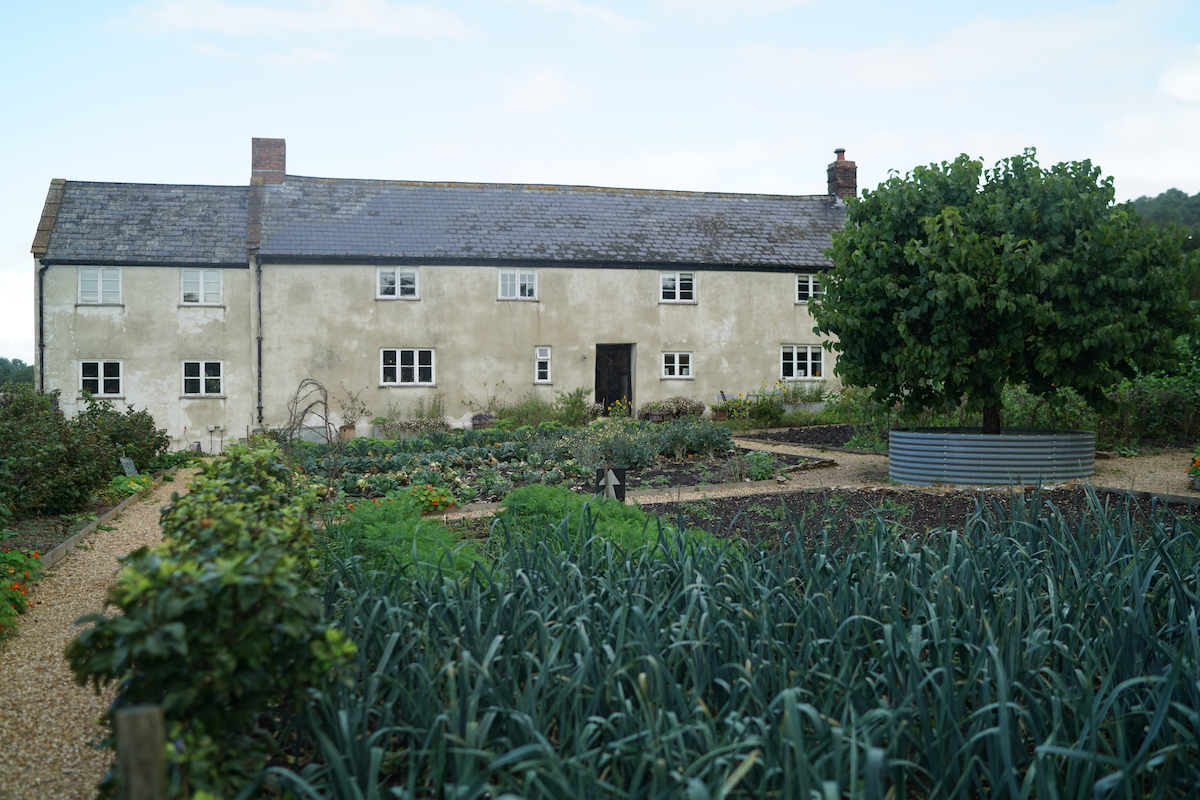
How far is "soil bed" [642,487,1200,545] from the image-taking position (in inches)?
248

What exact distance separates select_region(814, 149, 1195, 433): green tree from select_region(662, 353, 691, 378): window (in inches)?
497

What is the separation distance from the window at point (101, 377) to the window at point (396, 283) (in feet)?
20.2

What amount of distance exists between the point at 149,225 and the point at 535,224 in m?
9.26

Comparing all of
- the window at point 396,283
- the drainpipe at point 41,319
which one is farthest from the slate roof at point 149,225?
the window at point 396,283

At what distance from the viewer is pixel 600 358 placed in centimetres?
2259

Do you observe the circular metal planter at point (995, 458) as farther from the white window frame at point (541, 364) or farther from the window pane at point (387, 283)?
the window pane at point (387, 283)

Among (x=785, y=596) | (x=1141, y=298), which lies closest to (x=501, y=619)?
(x=785, y=596)

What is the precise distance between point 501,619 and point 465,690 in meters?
0.67

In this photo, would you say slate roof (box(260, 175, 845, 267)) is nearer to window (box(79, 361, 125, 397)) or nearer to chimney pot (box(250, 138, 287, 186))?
chimney pot (box(250, 138, 287, 186))

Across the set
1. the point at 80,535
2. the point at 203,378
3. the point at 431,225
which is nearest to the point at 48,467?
the point at 80,535


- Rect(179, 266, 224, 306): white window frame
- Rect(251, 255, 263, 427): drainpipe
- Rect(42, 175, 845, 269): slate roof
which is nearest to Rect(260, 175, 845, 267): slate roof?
Rect(42, 175, 845, 269): slate roof

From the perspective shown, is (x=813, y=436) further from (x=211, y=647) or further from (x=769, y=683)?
(x=211, y=647)

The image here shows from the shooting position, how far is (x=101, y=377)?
2011cm

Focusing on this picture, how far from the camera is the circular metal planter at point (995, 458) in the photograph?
9.37 m
